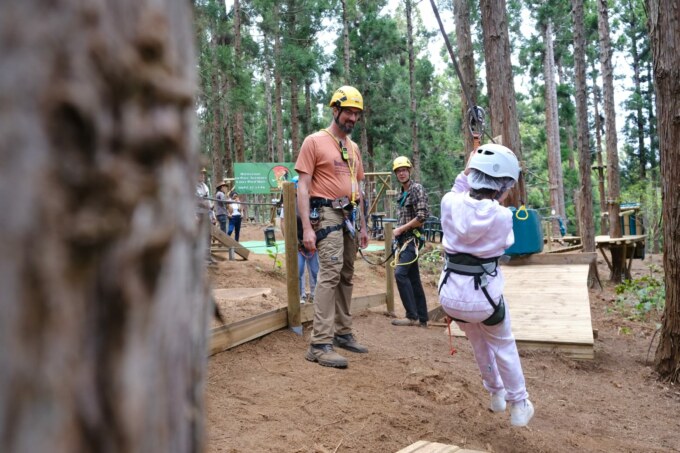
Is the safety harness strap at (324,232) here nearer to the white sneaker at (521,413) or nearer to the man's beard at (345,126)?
the man's beard at (345,126)

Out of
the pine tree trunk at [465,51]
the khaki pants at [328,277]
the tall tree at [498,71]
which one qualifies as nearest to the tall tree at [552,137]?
the pine tree trunk at [465,51]

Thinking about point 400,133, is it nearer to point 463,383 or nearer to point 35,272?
point 463,383

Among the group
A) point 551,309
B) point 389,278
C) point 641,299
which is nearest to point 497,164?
point 551,309

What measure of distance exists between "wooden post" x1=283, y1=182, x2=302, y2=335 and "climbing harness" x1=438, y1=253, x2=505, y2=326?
178cm

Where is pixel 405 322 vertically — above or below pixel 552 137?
below

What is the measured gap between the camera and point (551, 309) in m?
6.38

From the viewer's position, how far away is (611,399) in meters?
4.72

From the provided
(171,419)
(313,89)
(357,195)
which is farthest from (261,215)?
(171,419)

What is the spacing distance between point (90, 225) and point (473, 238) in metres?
3.17

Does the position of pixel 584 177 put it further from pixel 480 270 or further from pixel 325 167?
pixel 480 270

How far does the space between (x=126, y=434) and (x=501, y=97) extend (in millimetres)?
8736

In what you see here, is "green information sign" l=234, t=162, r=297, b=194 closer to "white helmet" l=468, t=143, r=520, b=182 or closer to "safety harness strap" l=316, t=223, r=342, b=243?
"safety harness strap" l=316, t=223, r=342, b=243

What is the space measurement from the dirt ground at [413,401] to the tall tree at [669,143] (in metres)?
0.48

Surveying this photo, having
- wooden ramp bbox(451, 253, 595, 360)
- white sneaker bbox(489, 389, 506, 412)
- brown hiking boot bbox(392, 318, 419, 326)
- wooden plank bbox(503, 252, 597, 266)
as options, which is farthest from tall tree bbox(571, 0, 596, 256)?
white sneaker bbox(489, 389, 506, 412)
